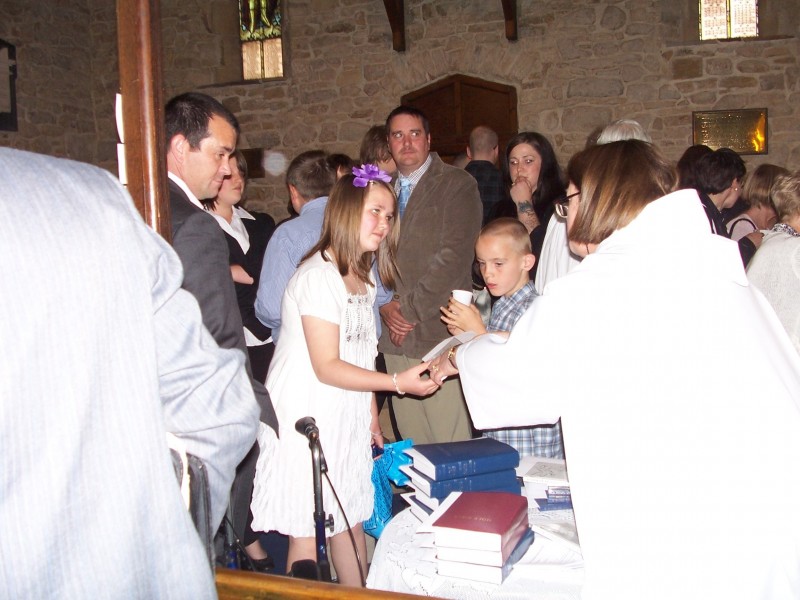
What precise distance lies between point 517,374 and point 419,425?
220 centimetres

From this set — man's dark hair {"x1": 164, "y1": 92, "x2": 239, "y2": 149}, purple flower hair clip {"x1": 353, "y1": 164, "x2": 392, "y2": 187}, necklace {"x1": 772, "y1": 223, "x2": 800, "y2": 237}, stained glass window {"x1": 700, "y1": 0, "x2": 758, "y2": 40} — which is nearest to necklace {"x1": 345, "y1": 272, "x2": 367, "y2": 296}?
purple flower hair clip {"x1": 353, "y1": 164, "x2": 392, "y2": 187}

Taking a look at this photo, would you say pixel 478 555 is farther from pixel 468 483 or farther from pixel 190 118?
pixel 190 118

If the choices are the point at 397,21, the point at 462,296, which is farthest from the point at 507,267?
the point at 397,21

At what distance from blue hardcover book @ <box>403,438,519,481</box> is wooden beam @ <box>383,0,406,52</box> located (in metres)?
7.68

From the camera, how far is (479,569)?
5.21ft

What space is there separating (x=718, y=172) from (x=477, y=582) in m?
3.27

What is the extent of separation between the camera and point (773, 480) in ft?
4.51

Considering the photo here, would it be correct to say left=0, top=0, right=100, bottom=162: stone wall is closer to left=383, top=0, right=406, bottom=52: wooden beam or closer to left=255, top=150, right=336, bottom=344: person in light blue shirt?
left=383, top=0, right=406, bottom=52: wooden beam

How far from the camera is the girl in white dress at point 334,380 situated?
8.21ft

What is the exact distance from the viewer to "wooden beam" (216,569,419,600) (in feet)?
3.79

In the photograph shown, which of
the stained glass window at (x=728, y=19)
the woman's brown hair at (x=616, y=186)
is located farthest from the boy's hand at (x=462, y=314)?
the stained glass window at (x=728, y=19)

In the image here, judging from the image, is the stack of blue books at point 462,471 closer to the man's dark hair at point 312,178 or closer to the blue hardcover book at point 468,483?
the blue hardcover book at point 468,483

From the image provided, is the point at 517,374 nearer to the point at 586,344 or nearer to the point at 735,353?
the point at 586,344

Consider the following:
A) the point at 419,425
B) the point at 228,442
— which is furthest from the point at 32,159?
the point at 419,425
